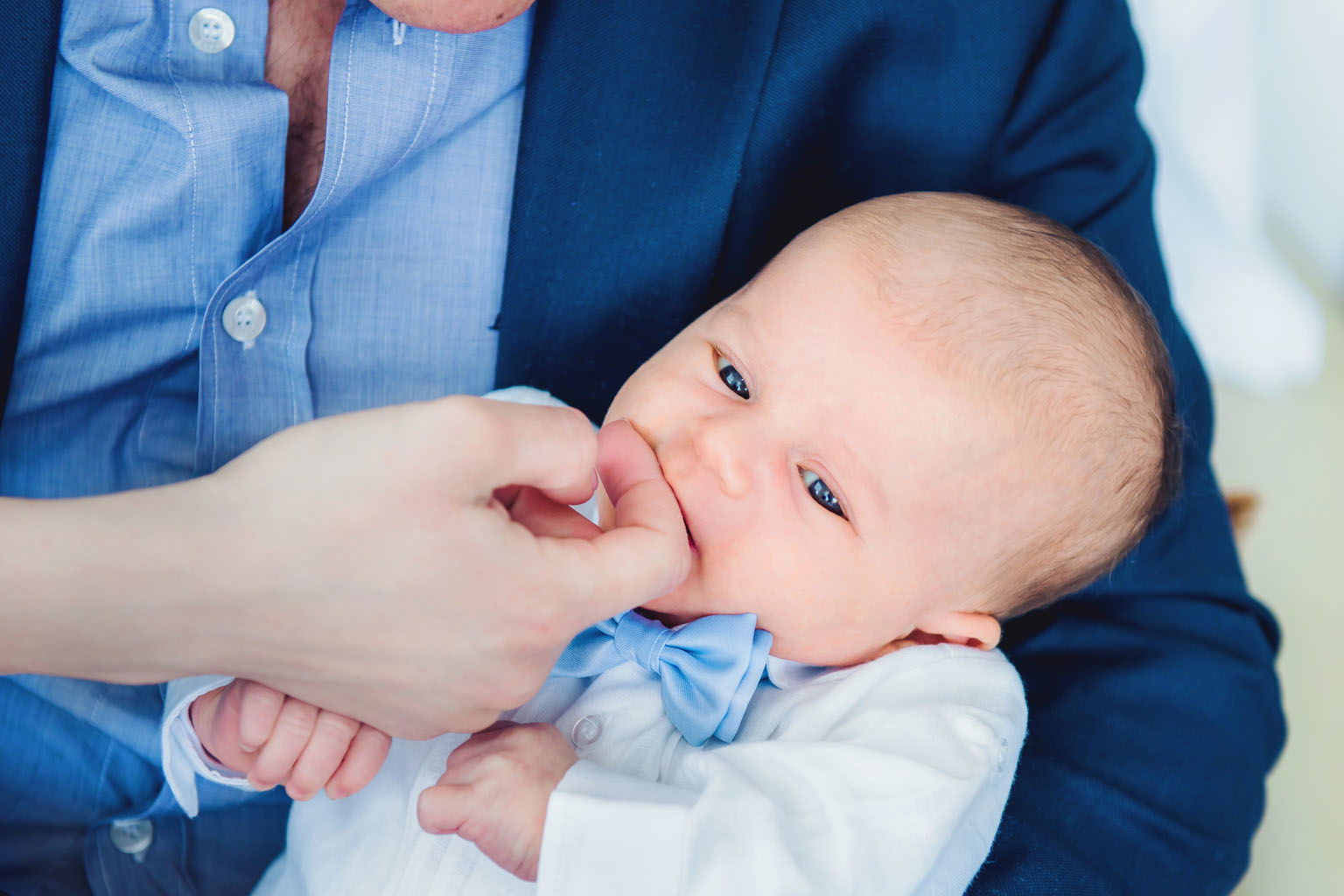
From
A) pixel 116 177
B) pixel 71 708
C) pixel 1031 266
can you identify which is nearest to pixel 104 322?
pixel 116 177

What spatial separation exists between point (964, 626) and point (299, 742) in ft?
2.35

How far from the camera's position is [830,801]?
38.6 inches

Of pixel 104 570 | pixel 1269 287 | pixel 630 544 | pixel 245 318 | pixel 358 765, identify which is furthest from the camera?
pixel 1269 287

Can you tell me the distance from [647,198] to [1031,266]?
1.53 feet

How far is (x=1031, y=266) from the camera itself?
113 cm

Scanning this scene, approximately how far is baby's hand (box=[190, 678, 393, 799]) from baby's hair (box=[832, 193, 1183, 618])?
2.21ft

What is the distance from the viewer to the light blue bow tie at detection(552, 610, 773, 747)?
1.06 meters

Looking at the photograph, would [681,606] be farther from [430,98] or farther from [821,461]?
[430,98]

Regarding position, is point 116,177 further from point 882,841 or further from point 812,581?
point 882,841

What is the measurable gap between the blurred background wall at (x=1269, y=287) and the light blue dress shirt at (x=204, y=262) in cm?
143

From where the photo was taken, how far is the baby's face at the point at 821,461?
3.46ft

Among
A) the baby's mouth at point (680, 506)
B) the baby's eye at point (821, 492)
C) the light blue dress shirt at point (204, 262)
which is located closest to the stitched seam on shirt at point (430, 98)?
the light blue dress shirt at point (204, 262)

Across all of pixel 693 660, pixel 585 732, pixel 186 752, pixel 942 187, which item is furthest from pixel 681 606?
pixel 942 187

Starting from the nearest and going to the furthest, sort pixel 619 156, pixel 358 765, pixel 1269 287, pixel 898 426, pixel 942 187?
pixel 358 765 < pixel 898 426 < pixel 619 156 < pixel 942 187 < pixel 1269 287
